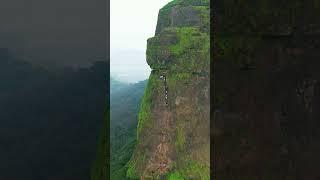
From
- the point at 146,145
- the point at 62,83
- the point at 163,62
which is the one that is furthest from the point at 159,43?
the point at 62,83

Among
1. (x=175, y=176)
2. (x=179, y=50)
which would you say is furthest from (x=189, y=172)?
(x=179, y=50)

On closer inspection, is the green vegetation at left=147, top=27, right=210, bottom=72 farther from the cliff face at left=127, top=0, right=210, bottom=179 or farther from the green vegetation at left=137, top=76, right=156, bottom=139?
the green vegetation at left=137, top=76, right=156, bottom=139

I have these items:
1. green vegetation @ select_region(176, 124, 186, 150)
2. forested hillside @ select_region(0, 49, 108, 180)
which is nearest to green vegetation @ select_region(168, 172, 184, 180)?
green vegetation @ select_region(176, 124, 186, 150)

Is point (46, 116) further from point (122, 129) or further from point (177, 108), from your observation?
point (122, 129)

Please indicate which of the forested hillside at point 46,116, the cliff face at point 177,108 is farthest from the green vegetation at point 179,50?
the forested hillside at point 46,116
